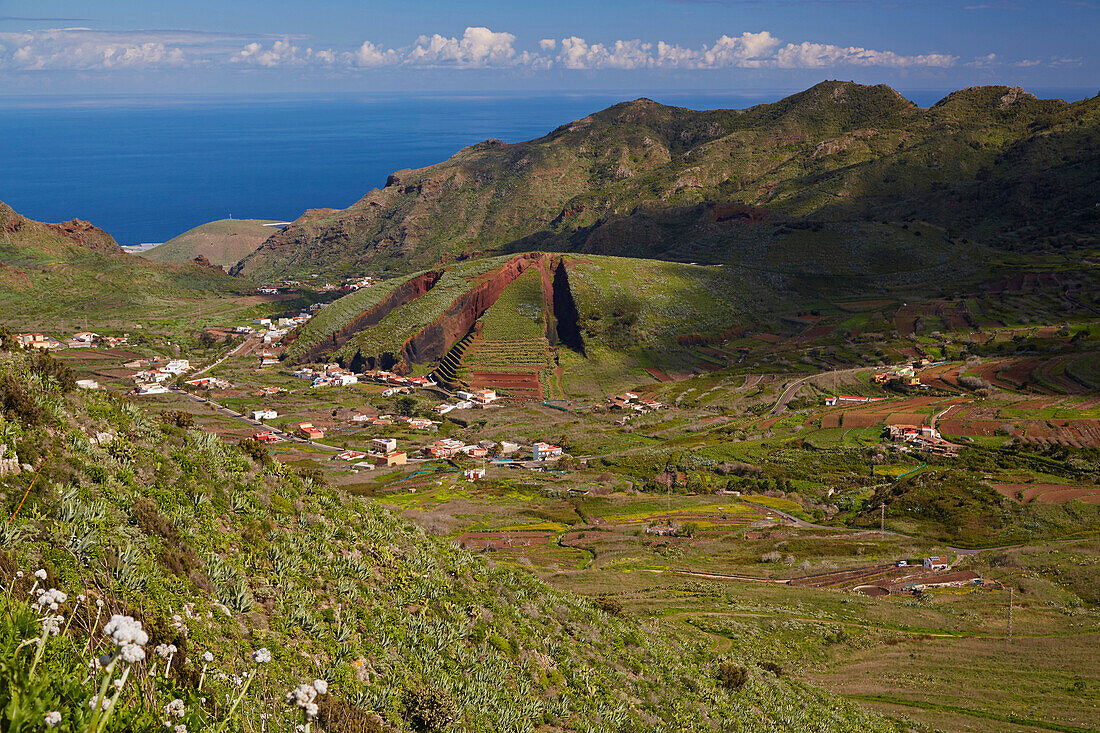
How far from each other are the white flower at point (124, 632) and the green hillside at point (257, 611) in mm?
35

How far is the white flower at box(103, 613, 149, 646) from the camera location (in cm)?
466

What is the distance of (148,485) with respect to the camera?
12.8 metres

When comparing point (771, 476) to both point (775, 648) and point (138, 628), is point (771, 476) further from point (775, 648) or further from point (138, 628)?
point (138, 628)

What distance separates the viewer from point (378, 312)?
121m

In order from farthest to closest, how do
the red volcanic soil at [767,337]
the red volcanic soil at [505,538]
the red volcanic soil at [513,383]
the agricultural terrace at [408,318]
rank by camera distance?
the red volcanic soil at [767,337]
the agricultural terrace at [408,318]
the red volcanic soil at [513,383]
the red volcanic soil at [505,538]

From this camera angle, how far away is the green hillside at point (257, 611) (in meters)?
7.02

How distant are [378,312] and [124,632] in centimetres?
12025

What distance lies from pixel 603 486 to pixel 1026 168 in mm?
155588

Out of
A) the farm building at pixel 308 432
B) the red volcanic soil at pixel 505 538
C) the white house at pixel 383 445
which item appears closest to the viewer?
the red volcanic soil at pixel 505 538

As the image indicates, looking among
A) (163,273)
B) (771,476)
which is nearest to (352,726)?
(771,476)

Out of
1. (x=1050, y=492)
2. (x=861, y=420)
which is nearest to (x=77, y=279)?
(x=861, y=420)

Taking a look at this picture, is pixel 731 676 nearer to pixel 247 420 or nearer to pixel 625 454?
pixel 625 454

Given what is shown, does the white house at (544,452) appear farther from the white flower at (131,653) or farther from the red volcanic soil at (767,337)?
the white flower at (131,653)

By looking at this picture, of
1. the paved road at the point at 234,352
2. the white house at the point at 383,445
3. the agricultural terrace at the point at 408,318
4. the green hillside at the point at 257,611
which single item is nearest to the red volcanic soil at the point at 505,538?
the green hillside at the point at 257,611
